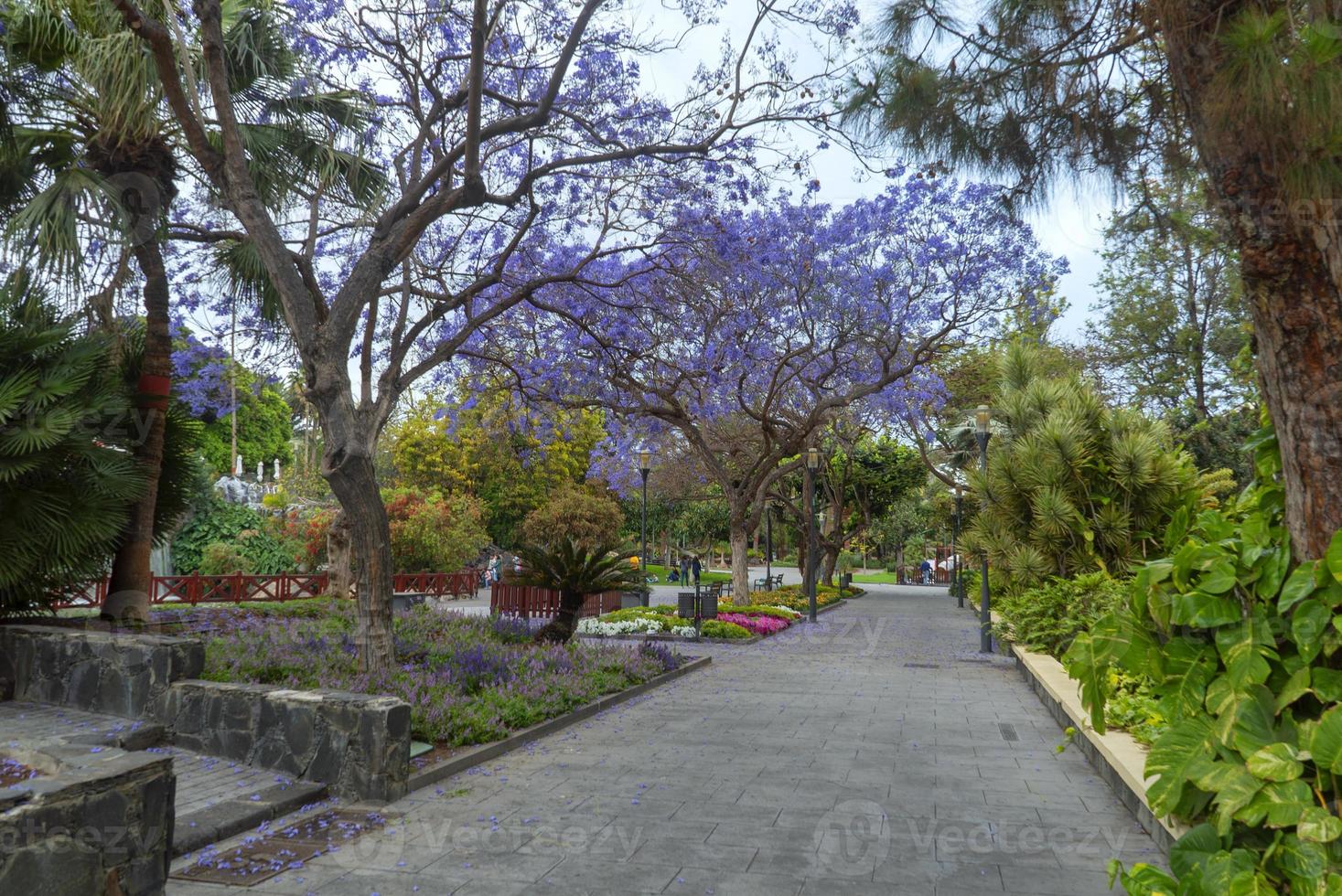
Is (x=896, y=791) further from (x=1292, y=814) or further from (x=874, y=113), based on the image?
(x=874, y=113)

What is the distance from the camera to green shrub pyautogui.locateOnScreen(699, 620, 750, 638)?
16.8 meters

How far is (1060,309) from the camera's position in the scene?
93.9 ft

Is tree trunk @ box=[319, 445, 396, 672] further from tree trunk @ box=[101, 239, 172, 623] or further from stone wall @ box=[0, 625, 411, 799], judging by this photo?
tree trunk @ box=[101, 239, 172, 623]

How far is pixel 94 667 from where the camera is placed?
294 inches

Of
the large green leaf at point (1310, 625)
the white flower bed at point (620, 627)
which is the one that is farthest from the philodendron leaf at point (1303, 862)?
the white flower bed at point (620, 627)

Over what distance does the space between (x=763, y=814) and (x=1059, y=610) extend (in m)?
8.32

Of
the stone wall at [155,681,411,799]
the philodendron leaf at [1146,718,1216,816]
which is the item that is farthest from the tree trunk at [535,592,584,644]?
the philodendron leaf at [1146,718,1216,816]

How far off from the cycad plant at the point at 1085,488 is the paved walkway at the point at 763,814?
4.47m

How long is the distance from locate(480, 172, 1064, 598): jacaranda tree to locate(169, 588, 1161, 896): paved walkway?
5.49 metres

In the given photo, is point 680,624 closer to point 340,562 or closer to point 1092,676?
point 340,562

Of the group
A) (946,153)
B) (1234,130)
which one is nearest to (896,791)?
(946,153)

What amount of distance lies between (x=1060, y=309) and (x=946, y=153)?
25786 mm

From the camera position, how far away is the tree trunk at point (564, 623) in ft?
39.3

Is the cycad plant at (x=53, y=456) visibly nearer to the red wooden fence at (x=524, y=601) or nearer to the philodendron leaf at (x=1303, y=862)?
the philodendron leaf at (x=1303, y=862)
